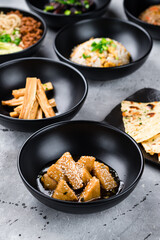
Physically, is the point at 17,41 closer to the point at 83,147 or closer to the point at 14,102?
the point at 14,102

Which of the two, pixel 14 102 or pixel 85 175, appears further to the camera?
pixel 14 102

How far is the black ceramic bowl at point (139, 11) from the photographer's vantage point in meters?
3.43

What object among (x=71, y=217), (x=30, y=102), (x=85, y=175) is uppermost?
(x=85, y=175)

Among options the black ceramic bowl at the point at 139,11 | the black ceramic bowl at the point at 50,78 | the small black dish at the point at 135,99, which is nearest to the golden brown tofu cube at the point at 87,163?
the small black dish at the point at 135,99

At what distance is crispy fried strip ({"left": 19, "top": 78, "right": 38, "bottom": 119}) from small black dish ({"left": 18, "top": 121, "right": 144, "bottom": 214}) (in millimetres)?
329

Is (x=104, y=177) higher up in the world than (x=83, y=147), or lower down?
higher up

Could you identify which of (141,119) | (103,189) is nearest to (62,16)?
(141,119)

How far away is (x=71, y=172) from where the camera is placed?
6.32ft

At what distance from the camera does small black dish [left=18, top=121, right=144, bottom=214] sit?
6.61 ft

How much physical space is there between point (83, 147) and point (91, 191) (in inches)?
18.5

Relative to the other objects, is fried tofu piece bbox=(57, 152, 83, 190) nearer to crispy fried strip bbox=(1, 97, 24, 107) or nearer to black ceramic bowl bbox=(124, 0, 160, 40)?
crispy fried strip bbox=(1, 97, 24, 107)

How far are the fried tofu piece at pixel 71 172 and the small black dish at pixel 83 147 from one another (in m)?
0.20

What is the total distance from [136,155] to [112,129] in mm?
249

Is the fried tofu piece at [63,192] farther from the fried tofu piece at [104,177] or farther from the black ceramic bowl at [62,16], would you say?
the black ceramic bowl at [62,16]
